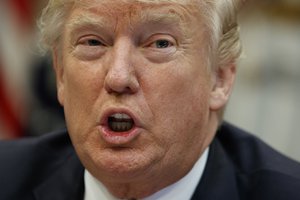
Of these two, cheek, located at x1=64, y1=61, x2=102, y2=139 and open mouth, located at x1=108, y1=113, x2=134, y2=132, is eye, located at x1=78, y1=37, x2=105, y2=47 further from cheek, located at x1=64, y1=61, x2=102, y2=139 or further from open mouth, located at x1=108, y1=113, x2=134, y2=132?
open mouth, located at x1=108, y1=113, x2=134, y2=132

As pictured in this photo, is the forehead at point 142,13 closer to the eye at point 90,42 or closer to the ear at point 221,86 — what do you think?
the eye at point 90,42

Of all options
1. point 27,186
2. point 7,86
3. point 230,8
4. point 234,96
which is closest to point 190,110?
point 230,8

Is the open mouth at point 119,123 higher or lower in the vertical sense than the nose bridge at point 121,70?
lower

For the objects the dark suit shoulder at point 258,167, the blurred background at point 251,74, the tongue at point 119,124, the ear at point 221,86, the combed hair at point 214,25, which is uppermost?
the combed hair at point 214,25

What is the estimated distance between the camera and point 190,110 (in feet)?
7.23

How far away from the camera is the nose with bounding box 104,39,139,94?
6.77 ft

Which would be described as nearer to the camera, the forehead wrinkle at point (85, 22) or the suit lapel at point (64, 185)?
the forehead wrinkle at point (85, 22)

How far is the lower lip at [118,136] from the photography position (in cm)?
211

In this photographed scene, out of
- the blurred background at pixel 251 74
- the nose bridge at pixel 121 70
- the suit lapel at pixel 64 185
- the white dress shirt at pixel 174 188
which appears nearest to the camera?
the nose bridge at pixel 121 70

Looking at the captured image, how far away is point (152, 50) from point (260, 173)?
2.12ft

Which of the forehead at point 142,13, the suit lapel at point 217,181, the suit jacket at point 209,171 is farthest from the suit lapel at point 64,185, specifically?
the forehead at point 142,13

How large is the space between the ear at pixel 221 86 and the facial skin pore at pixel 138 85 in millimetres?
77

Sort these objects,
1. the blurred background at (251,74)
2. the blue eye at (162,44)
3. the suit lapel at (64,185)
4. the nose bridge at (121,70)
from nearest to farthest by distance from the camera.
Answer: the nose bridge at (121,70) → the blue eye at (162,44) → the suit lapel at (64,185) → the blurred background at (251,74)

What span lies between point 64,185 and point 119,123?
0.57 meters
